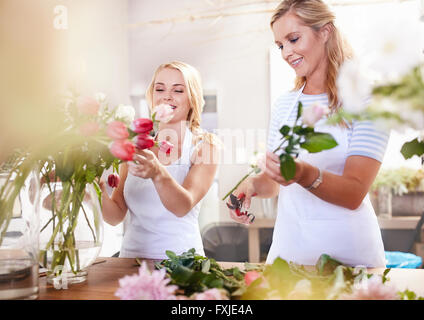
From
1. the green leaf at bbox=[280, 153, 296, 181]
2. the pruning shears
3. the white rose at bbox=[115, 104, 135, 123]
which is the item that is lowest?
the pruning shears

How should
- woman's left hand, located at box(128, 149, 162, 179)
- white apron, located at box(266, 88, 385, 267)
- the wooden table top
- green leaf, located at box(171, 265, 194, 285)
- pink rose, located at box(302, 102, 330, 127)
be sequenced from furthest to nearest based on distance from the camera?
white apron, located at box(266, 88, 385, 267) → woman's left hand, located at box(128, 149, 162, 179) → the wooden table top → green leaf, located at box(171, 265, 194, 285) → pink rose, located at box(302, 102, 330, 127)

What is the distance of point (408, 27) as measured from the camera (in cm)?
43

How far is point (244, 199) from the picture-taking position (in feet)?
3.85

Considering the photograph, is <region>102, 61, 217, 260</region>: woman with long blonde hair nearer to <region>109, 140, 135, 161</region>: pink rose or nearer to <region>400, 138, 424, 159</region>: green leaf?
<region>109, 140, 135, 161</region>: pink rose

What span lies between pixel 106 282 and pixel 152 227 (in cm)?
56

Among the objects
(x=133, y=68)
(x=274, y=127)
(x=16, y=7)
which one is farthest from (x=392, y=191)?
(x=16, y=7)

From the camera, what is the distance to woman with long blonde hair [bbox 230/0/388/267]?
1146 millimetres

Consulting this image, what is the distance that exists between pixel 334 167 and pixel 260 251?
254cm

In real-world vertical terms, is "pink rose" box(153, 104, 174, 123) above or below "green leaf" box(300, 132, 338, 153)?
above

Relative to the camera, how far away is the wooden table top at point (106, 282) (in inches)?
33.1

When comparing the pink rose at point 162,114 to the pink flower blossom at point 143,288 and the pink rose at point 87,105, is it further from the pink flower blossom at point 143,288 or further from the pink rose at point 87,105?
the pink flower blossom at point 143,288

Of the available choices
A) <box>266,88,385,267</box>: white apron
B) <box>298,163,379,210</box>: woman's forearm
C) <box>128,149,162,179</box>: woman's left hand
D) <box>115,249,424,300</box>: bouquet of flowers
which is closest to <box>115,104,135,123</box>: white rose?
<box>128,149,162,179</box>: woman's left hand

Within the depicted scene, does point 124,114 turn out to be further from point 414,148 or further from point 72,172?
point 414,148

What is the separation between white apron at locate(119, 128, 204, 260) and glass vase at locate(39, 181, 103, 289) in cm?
54
